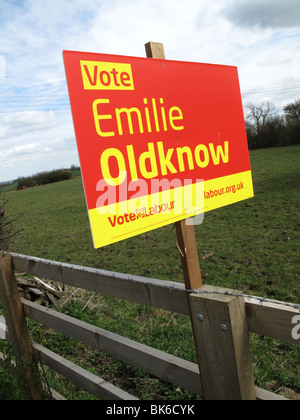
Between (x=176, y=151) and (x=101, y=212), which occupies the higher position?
(x=176, y=151)

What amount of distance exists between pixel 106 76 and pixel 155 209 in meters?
0.61

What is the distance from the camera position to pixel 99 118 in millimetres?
1434

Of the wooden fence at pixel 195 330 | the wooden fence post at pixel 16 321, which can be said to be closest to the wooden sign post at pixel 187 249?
the wooden fence at pixel 195 330

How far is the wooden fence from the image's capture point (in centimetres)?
135

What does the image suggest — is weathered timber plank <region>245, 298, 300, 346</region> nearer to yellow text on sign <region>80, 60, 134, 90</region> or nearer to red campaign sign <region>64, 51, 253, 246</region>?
red campaign sign <region>64, 51, 253, 246</region>

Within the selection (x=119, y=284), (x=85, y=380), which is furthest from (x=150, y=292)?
(x=85, y=380)

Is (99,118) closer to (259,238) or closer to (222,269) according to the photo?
(222,269)

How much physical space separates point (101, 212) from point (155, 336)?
268 cm

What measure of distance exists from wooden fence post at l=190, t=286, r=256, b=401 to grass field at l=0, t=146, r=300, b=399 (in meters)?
1.57

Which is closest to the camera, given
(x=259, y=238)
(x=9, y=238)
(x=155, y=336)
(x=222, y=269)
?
(x=155, y=336)

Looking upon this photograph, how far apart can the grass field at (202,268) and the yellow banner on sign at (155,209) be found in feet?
5.19

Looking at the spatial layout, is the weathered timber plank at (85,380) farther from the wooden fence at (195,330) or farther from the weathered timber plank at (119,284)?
the weathered timber plank at (119,284)
